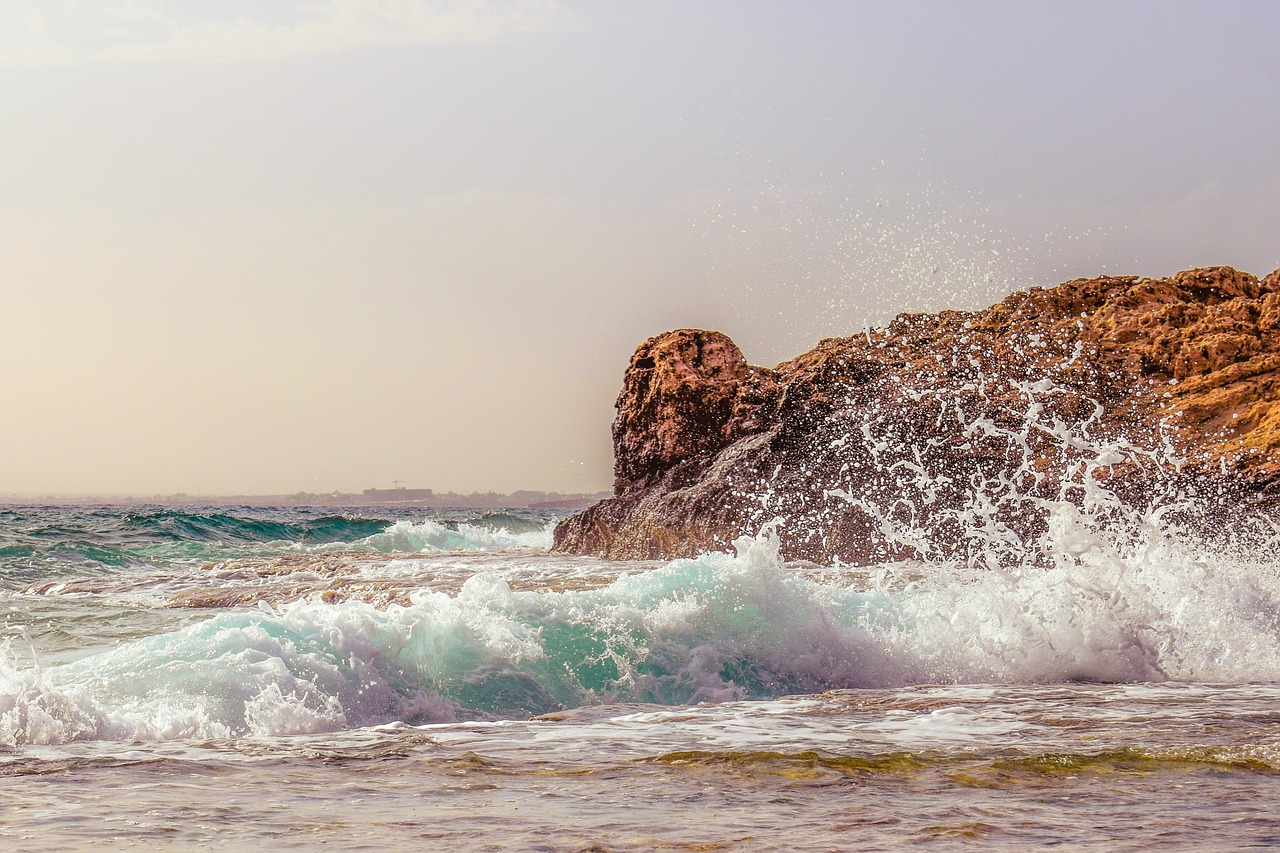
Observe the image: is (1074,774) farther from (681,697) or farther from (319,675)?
(319,675)

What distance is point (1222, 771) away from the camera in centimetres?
350

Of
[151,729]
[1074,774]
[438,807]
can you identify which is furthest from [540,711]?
[1074,774]

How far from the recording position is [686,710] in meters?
5.11

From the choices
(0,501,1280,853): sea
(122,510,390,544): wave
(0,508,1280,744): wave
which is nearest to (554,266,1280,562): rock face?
(0,501,1280,853): sea

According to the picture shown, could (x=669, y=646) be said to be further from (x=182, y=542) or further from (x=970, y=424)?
(x=182, y=542)

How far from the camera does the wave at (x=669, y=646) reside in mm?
5105

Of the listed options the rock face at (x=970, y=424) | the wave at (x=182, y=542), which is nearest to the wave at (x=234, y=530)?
the wave at (x=182, y=542)

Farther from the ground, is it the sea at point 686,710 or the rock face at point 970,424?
the rock face at point 970,424

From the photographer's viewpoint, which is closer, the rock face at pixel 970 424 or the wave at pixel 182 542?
the rock face at pixel 970 424

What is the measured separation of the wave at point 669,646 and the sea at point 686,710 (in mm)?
21

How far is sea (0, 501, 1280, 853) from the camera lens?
9.59 feet

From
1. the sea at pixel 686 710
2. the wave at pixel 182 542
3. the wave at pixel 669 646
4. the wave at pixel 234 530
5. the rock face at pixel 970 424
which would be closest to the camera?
the sea at pixel 686 710

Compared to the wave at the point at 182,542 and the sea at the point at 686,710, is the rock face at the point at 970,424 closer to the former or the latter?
the sea at the point at 686,710

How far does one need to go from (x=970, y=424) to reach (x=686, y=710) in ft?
25.4
